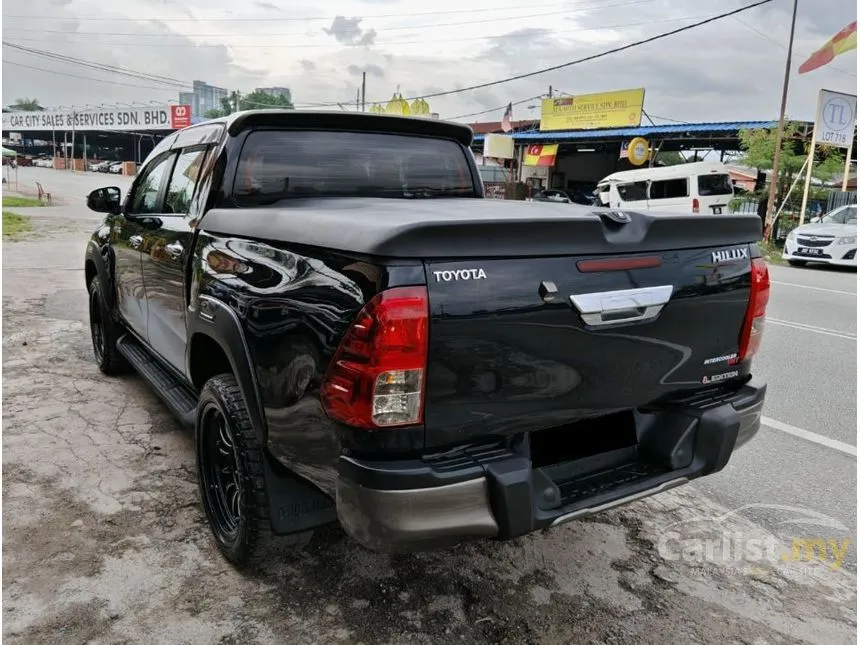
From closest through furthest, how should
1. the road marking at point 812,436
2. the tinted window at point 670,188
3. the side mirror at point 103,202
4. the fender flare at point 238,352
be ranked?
the fender flare at point 238,352 → the road marking at point 812,436 → the side mirror at point 103,202 → the tinted window at point 670,188

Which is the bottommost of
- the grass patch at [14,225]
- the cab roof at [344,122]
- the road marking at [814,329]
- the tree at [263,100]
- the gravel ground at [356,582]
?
the gravel ground at [356,582]

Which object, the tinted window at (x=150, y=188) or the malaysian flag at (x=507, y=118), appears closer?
the tinted window at (x=150, y=188)

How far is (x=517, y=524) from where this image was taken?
6.75 ft

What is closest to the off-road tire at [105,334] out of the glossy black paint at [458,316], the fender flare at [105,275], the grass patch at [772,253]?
the fender flare at [105,275]

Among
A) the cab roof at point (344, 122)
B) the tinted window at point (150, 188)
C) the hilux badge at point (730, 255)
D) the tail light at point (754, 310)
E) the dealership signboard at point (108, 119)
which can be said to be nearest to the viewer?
the hilux badge at point (730, 255)

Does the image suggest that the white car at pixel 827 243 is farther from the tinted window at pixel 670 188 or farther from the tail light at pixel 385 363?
the tail light at pixel 385 363

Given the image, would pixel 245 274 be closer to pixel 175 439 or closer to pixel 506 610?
pixel 506 610

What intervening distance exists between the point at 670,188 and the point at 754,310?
21.8 meters

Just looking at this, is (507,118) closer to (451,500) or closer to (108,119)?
(451,500)

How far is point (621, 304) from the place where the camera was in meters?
2.26

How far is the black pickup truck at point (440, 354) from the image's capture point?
1.97 m

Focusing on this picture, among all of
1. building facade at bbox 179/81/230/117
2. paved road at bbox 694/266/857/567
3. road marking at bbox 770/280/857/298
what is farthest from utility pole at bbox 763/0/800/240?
building facade at bbox 179/81/230/117

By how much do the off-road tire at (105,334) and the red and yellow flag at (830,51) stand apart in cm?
2280

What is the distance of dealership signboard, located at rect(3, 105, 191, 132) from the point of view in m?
58.9
